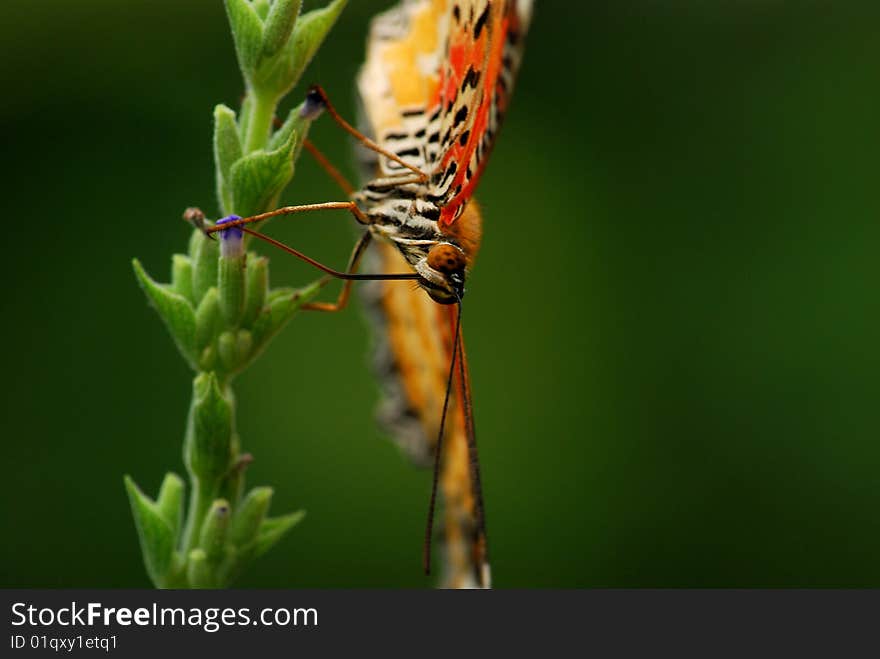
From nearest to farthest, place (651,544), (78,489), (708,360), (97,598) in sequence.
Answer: (97,598)
(78,489)
(651,544)
(708,360)

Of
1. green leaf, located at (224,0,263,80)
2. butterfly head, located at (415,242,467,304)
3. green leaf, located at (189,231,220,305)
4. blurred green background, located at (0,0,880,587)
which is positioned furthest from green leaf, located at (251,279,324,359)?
blurred green background, located at (0,0,880,587)

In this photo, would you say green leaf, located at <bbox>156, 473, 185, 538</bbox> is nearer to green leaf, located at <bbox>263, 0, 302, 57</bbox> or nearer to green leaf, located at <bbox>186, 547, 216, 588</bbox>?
green leaf, located at <bbox>186, 547, 216, 588</bbox>

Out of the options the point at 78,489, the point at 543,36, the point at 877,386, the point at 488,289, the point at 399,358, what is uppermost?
the point at 543,36

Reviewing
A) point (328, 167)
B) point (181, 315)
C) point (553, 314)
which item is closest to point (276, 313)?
point (181, 315)

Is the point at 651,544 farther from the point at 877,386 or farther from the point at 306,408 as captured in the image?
the point at 306,408

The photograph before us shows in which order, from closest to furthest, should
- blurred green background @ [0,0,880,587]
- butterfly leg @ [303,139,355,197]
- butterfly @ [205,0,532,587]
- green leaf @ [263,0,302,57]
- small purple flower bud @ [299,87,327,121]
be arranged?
green leaf @ [263,0,302,57] < small purple flower bud @ [299,87,327,121] < butterfly @ [205,0,532,587] < butterfly leg @ [303,139,355,197] < blurred green background @ [0,0,880,587]

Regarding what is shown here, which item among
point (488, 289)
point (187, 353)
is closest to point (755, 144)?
point (488, 289)

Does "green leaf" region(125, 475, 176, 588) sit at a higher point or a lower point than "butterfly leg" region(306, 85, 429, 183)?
lower
